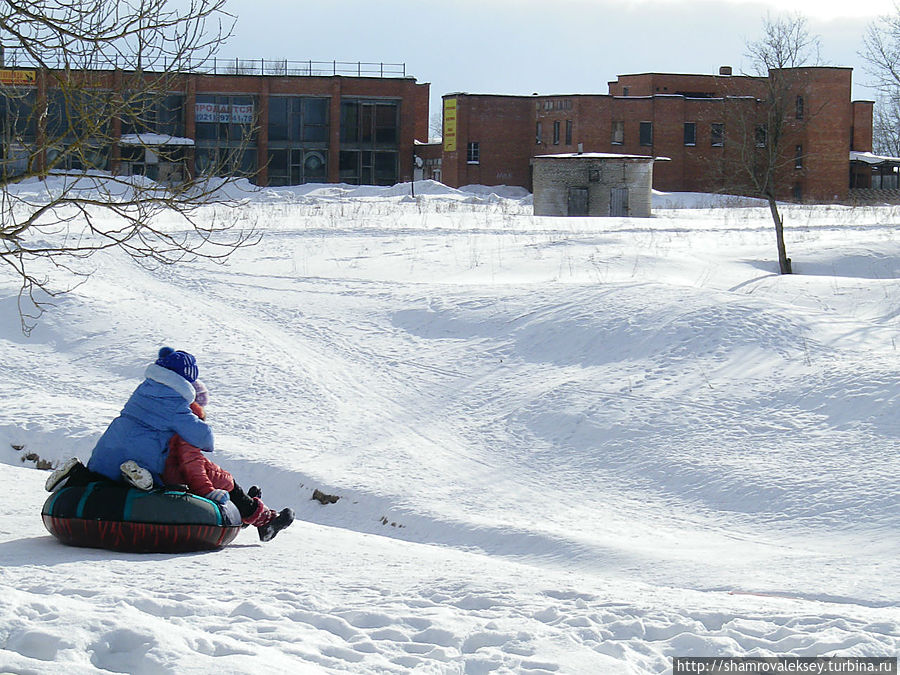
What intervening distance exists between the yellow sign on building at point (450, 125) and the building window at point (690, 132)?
1325cm

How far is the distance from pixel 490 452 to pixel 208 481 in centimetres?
550

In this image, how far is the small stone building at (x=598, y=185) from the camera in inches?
1339

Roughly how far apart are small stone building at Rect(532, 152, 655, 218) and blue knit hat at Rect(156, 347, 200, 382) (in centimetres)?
2830

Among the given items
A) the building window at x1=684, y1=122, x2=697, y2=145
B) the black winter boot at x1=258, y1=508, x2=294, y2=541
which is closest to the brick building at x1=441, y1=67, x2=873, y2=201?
the building window at x1=684, y1=122, x2=697, y2=145

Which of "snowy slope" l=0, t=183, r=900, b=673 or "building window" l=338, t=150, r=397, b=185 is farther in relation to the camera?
"building window" l=338, t=150, r=397, b=185

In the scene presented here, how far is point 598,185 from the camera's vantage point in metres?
34.1

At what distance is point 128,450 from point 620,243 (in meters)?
16.9

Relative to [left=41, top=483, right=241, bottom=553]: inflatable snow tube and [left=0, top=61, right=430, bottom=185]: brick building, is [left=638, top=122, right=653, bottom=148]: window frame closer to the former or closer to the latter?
[left=0, top=61, right=430, bottom=185]: brick building

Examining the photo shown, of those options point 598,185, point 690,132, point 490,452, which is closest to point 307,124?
point 690,132

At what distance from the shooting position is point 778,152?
21.8 metres

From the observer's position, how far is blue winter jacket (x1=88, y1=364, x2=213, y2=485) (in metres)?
6.59

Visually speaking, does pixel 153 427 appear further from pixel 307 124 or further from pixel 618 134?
pixel 618 134

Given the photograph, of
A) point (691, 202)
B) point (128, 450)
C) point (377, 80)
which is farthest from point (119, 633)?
point (377, 80)

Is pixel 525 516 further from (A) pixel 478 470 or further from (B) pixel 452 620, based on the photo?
(B) pixel 452 620
